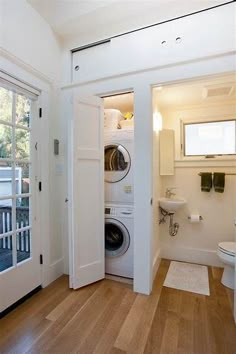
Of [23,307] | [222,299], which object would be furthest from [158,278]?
[23,307]

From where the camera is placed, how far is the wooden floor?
146 cm

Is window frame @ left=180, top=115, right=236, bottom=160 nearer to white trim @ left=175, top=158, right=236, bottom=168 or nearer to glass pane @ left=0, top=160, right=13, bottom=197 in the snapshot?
white trim @ left=175, top=158, right=236, bottom=168

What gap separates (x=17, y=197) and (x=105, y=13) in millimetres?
1995

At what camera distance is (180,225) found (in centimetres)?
296

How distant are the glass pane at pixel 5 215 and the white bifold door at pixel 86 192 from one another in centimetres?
55

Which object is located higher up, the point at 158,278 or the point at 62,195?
the point at 62,195

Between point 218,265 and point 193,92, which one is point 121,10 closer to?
point 193,92

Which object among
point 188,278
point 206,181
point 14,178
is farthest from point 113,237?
point 206,181

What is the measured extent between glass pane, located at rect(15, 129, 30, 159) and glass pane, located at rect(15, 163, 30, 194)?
3.6 inches

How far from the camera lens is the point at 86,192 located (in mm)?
2229

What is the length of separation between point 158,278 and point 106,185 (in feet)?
4.12

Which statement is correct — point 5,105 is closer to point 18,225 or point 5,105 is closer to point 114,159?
point 18,225

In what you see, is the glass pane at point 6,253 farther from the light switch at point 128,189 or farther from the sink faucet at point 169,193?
the sink faucet at point 169,193

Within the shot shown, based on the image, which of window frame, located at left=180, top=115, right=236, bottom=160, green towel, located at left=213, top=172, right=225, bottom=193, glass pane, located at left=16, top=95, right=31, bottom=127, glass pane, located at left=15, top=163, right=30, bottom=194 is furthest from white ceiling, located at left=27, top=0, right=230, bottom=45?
green towel, located at left=213, top=172, right=225, bottom=193
